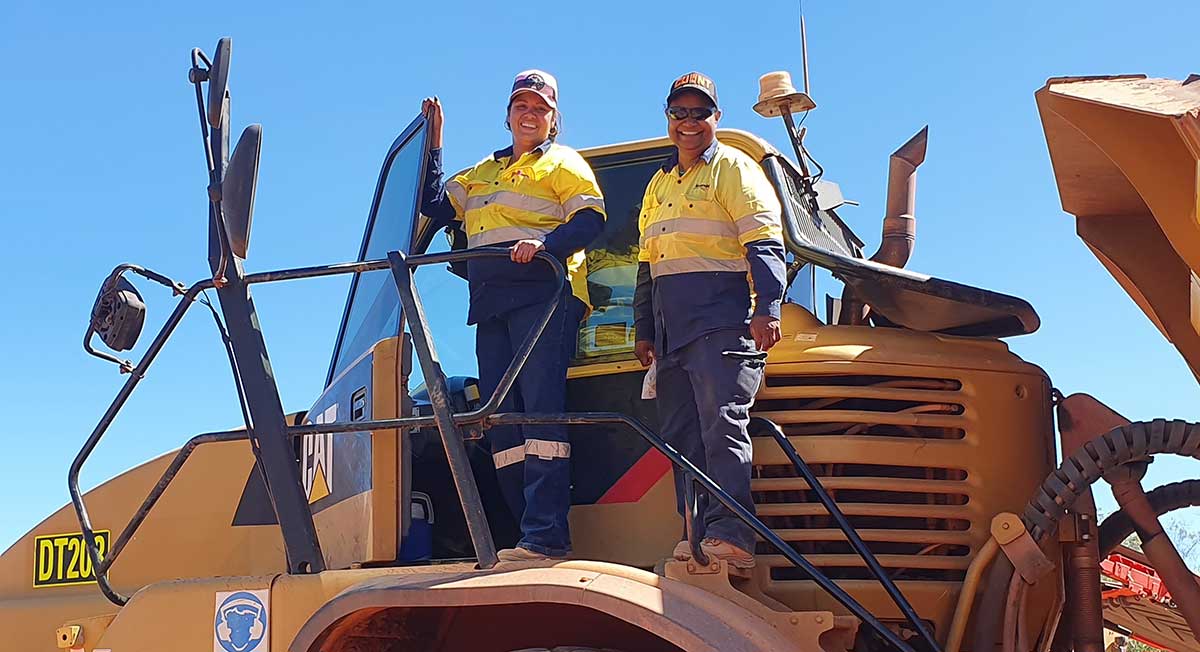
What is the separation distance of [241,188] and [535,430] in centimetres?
114

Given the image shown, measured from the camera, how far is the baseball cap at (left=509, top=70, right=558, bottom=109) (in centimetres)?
444

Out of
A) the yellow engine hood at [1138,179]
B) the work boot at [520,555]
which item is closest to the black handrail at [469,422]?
the work boot at [520,555]

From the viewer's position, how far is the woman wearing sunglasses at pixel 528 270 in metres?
3.86

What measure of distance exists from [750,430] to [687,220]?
69cm

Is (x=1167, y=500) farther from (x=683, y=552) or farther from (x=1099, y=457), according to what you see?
(x=683, y=552)

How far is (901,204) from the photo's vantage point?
484 centimetres

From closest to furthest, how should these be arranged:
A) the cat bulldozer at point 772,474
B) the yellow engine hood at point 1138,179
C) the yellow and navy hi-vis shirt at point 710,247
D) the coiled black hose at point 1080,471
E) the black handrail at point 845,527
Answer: the yellow engine hood at point 1138,179, the cat bulldozer at point 772,474, the coiled black hose at point 1080,471, the black handrail at point 845,527, the yellow and navy hi-vis shirt at point 710,247

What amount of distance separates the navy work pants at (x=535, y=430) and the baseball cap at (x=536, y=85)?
0.77m

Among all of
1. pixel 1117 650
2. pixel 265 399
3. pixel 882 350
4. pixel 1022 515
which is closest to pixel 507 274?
pixel 265 399

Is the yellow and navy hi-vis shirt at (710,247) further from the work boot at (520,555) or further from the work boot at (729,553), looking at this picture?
the work boot at (520,555)

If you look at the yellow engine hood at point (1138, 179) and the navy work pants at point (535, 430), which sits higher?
the yellow engine hood at point (1138, 179)

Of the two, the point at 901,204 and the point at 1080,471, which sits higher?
the point at 901,204

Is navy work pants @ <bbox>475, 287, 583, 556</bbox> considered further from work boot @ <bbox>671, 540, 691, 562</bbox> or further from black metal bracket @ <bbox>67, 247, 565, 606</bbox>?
work boot @ <bbox>671, 540, 691, 562</bbox>

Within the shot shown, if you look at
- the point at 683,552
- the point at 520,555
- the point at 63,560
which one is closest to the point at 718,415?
the point at 683,552
